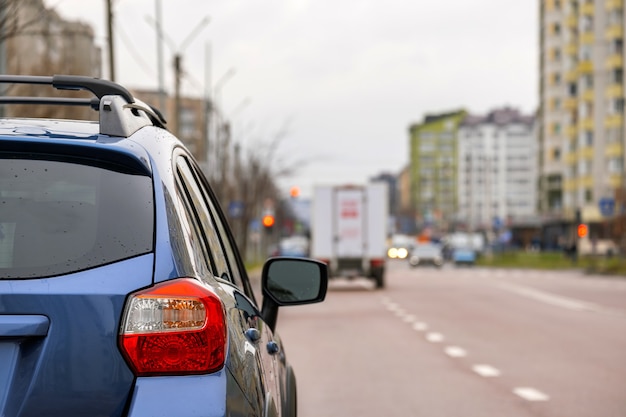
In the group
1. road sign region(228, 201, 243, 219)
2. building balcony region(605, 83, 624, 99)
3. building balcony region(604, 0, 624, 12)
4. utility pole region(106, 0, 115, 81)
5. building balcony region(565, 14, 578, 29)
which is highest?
building balcony region(565, 14, 578, 29)

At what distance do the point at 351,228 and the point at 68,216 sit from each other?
33.8m

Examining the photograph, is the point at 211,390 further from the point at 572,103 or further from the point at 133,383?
the point at 572,103

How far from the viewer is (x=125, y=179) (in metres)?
3.07

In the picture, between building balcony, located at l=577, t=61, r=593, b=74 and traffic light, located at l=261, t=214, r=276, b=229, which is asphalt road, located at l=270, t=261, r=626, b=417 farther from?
building balcony, located at l=577, t=61, r=593, b=74

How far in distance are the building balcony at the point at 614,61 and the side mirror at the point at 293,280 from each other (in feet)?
293

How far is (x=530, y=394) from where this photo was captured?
1047 cm

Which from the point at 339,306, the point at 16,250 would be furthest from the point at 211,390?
the point at 339,306

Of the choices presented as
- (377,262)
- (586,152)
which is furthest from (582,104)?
(377,262)

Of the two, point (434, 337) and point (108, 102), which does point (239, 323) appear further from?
point (434, 337)

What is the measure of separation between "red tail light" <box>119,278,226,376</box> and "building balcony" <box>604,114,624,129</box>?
90047 millimetres

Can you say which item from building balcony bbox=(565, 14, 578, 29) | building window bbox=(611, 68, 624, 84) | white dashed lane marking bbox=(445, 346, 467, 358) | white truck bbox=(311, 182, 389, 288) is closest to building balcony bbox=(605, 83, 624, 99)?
building window bbox=(611, 68, 624, 84)

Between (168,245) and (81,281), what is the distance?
236 mm

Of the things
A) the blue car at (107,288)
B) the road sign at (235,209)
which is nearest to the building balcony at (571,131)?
the road sign at (235,209)

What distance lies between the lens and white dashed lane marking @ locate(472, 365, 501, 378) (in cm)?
1212
